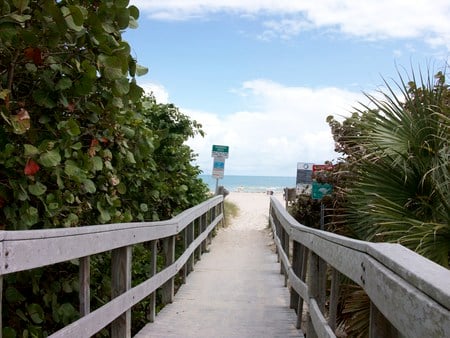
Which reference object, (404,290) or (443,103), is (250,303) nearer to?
(443,103)

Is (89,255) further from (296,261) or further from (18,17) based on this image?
(296,261)

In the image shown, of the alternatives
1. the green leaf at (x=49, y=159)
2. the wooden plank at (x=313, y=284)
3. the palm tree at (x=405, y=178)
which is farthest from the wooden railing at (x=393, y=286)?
the green leaf at (x=49, y=159)

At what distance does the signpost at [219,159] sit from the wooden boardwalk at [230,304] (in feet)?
Answer: 21.9

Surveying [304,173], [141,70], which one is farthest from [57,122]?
[304,173]

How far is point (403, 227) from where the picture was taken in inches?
174

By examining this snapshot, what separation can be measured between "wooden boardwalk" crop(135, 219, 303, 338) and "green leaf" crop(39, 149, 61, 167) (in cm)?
214

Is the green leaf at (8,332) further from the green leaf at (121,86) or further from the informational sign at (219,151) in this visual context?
the informational sign at (219,151)

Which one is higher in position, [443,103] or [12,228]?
[443,103]

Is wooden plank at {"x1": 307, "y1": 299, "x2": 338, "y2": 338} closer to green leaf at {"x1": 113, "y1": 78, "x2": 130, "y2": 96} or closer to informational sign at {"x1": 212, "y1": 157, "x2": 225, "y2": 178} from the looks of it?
green leaf at {"x1": 113, "y1": 78, "x2": 130, "y2": 96}

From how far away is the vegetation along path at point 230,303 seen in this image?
16.3 feet

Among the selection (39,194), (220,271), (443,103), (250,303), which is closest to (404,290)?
(39,194)

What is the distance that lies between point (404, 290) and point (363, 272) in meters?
0.72

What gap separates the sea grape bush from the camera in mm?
3238

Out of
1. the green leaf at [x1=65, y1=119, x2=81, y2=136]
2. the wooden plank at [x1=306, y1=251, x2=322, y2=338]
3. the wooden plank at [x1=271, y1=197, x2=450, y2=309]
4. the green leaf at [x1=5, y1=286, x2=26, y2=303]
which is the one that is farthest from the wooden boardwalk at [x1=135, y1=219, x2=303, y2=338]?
the wooden plank at [x1=271, y1=197, x2=450, y2=309]
